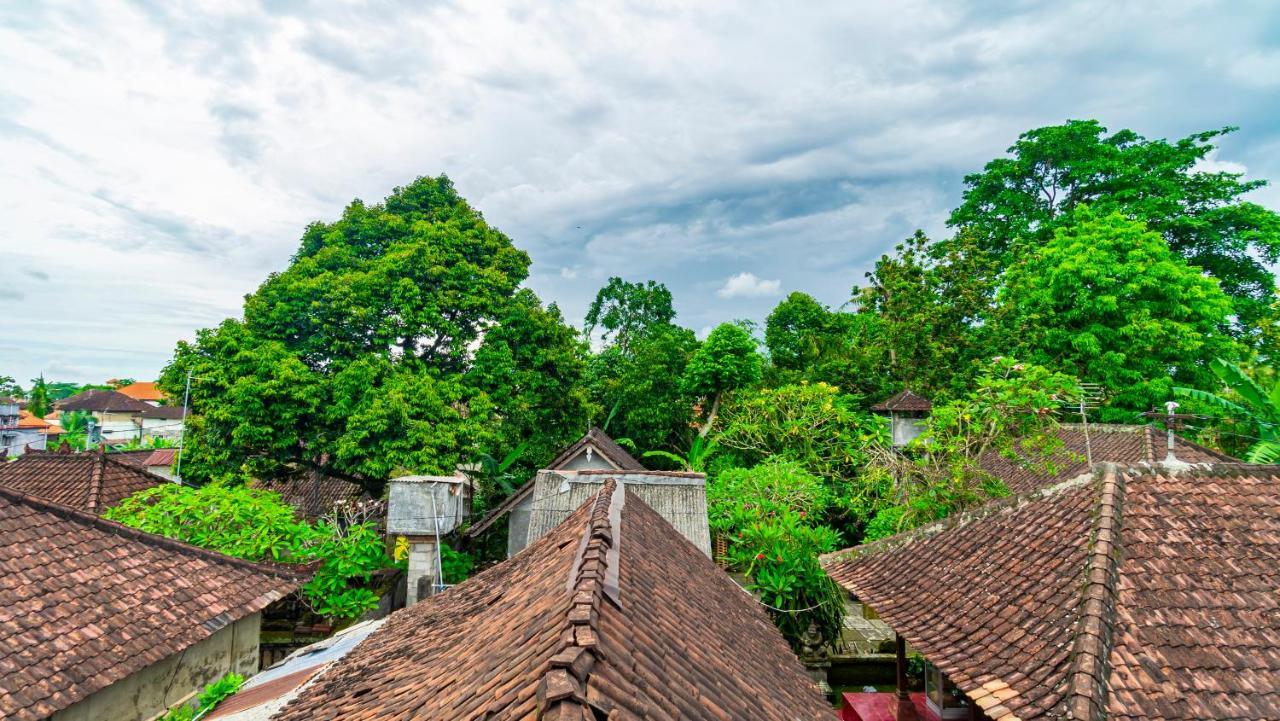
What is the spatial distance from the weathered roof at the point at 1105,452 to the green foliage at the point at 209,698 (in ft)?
45.8

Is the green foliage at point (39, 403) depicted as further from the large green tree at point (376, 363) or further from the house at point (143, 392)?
the large green tree at point (376, 363)

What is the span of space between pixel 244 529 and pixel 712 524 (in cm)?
947

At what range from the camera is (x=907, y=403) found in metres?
19.7

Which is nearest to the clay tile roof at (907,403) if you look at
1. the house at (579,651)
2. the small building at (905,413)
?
the small building at (905,413)

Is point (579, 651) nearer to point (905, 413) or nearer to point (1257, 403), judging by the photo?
point (1257, 403)

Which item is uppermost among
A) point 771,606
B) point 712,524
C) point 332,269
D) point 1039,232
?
point 1039,232

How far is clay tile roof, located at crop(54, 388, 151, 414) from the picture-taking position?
2231 inches

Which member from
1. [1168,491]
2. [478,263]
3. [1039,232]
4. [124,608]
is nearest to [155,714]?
[124,608]

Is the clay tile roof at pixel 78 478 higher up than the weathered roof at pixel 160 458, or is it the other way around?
the clay tile roof at pixel 78 478

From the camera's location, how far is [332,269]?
19.3 meters

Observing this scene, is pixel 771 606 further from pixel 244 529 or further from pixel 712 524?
pixel 244 529

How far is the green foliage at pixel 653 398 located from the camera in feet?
80.4

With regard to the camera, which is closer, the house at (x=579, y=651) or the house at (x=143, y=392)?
the house at (x=579, y=651)

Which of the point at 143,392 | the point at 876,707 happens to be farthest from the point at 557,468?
the point at 143,392
